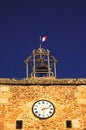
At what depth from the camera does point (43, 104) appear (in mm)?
26266

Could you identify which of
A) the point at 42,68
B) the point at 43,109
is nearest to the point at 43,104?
the point at 43,109

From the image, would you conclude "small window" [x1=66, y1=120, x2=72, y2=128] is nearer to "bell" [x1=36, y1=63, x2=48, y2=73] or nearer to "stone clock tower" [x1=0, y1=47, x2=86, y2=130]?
"stone clock tower" [x1=0, y1=47, x2=86, y2=130]

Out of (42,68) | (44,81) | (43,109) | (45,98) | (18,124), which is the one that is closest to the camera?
(18,124)

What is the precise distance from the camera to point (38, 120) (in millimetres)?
25750

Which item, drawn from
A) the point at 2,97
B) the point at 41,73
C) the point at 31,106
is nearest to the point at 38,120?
the point at 31,106

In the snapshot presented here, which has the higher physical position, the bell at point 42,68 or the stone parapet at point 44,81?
the bell at point 42,68

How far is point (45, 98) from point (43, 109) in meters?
0.82

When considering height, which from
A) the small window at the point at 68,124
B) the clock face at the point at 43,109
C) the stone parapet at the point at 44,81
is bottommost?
the small window at the point at 68,124

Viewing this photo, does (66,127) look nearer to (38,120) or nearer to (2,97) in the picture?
(38,120)

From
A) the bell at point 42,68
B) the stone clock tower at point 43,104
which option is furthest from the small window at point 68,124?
the bell at point 42,68

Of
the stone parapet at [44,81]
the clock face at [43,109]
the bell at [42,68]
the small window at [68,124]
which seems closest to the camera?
the small window at [68,124]

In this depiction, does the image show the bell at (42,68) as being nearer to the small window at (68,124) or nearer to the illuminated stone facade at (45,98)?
the illuminated stone facade at (45,98)

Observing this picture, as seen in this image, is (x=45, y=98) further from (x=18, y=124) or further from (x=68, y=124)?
(x=18, y=124)

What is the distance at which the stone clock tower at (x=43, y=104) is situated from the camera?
2567 cm
